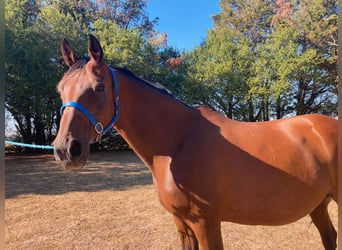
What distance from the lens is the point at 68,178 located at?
7590mm

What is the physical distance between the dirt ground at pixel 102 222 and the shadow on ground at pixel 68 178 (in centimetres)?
2

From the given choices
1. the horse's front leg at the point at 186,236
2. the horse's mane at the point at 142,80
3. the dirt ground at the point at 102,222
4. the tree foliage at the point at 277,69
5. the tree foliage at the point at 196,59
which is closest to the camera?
the horse's mane at the point at 142,80

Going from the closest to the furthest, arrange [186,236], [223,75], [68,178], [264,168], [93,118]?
[93,118] → [264,168] → [186,236] → [68,178] → [223,75]

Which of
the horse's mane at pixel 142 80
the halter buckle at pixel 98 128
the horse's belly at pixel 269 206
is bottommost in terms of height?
the horse's belly at pixel 269 206

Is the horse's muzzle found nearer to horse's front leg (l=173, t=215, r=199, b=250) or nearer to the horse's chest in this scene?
the horse's chest

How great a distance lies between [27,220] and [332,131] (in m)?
4.44

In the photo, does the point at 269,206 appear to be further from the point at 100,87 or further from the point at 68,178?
the point at 68,178

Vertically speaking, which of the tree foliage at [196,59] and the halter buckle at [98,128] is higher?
the tree foliage at [196,59]

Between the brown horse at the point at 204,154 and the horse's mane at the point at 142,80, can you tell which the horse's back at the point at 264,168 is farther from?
the horse's mane at the point at 142,80

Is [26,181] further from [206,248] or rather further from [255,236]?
[206,248]

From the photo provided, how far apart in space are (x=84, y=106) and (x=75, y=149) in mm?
263

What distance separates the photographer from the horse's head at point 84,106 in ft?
5.19

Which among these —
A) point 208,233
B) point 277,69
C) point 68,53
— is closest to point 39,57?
point 68,53

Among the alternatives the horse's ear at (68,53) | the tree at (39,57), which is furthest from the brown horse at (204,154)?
the tree at (39,57)
